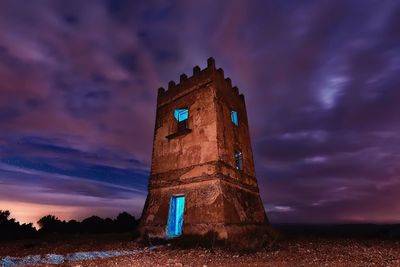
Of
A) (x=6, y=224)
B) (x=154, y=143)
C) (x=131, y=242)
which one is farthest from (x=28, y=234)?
(x=154, y=143)

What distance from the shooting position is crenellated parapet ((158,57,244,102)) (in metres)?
14.0

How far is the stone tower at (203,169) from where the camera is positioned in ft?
35.7

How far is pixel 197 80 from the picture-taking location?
47.2 ft

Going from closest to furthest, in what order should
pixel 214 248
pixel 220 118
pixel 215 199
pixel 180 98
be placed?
pixel 214 248
pixel 215 199
pixel 220 118
pixel 180 98

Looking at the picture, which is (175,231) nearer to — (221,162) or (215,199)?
(215,199)

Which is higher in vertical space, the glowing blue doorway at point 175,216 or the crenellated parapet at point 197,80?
the crenellated parapet at point 197,80

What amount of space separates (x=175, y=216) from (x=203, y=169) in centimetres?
302

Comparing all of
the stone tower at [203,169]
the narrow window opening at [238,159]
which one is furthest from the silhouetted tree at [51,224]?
the narrow window opening at [238,159]

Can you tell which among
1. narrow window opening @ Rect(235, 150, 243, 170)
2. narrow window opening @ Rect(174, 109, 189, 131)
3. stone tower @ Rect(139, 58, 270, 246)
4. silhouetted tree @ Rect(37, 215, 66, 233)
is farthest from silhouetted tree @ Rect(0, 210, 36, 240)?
narrow window opening @ Rect(235, 150, 243, 170)

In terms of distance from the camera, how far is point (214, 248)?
9.35 metres

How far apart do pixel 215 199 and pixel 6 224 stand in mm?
20201

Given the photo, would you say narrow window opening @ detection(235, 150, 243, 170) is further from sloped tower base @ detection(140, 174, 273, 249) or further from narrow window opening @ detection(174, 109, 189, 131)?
narrow window opening @ detection(174, 109, 189, 131)

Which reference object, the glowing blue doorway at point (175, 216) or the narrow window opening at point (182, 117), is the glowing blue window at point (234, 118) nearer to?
the narrow window opening at point (182, 117)

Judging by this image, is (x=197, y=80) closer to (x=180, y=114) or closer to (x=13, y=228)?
(x=180, y=114)
